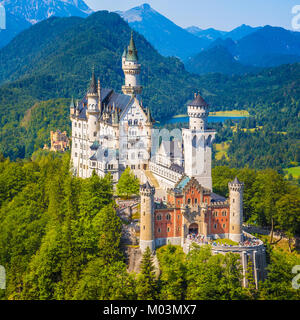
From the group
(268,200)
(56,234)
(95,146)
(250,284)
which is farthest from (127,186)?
(250,284)

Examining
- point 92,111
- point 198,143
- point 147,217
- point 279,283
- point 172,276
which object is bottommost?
point 279,283

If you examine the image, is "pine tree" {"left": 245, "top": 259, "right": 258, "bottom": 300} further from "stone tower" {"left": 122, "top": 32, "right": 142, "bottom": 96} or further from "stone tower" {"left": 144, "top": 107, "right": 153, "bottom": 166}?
"stone tower" {"left": 122, "top": 32, "right": 142, "bottom": 96}

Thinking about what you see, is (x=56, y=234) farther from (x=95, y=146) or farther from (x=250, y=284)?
(x=95, y=146)

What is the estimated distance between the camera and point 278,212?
8862 cm

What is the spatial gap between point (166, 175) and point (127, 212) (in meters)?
10.3

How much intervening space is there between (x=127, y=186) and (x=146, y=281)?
84.6 ft

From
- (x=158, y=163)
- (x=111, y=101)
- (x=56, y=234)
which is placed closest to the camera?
(x=56, y=234)

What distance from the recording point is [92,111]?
Result: 107 metres

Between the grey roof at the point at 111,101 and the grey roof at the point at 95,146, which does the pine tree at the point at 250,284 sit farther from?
the grey roof at the point at 111,101

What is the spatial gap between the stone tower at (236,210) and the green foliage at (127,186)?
1977cm

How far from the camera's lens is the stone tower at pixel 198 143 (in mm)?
82188

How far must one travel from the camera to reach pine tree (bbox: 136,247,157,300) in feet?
225

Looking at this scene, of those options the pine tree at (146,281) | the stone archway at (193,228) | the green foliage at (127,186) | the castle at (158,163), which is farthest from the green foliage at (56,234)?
the stone archway at (193,228)

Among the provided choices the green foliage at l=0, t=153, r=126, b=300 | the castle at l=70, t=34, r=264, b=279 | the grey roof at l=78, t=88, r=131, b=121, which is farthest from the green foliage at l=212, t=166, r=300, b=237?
the green foliage at l=0, t=153, r=126, b=300
